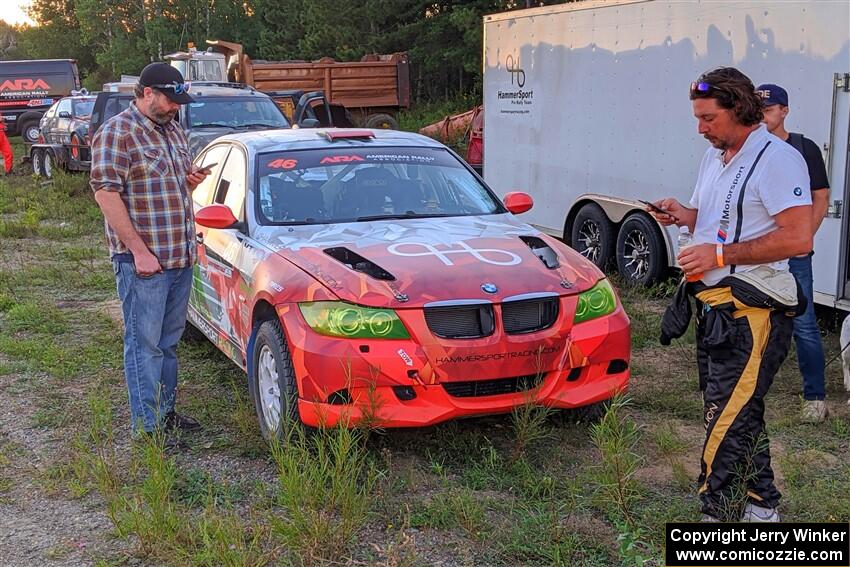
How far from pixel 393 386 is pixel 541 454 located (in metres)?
0.98

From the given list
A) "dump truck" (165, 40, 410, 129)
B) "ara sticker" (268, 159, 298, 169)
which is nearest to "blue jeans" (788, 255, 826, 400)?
"ara sticker" (268, 159, 298, 169)

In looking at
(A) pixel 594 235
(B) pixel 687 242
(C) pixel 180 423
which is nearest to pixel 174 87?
(C) pixel 180 423

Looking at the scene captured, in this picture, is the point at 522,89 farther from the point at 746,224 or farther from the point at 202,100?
the point at 746,224

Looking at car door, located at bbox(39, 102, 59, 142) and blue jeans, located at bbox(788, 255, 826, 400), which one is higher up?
car door, located at bbox(39, 102, 59, 142)

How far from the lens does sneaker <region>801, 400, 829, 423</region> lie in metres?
5.34

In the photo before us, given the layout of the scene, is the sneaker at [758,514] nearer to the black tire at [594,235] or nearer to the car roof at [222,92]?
the black tire at [594,235]

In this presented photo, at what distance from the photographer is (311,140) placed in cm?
621

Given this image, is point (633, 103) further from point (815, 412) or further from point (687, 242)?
point (687, 242)

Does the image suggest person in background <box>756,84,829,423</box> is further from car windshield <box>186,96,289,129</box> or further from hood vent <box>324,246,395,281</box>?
car windshield <box>186,96,289,129</box>

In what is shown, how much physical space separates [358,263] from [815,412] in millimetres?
2737

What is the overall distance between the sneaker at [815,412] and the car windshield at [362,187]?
7.04 ft

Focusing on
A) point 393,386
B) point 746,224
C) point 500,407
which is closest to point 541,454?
point 500,407

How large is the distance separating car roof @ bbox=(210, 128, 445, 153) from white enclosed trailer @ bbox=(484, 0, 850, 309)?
2.71 meters

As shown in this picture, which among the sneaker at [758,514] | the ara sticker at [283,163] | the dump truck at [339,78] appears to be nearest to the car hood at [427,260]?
the ara sticker at [283,163]
